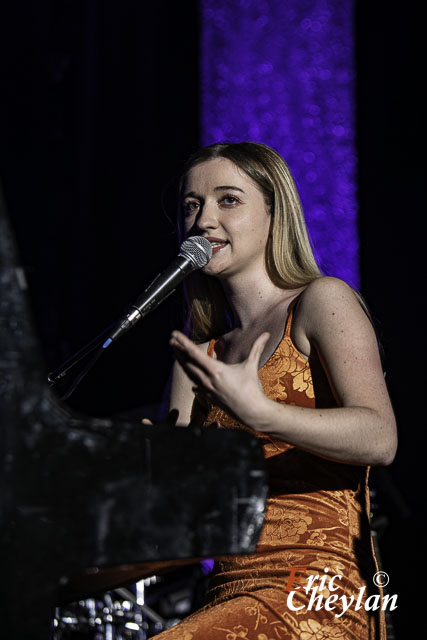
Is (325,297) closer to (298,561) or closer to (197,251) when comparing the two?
(197,251)

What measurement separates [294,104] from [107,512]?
3293 mm

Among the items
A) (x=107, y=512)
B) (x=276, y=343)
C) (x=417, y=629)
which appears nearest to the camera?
(x=107, y=512)

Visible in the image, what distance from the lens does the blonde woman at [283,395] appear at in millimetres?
1212

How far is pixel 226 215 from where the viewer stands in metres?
Answer: 1.80

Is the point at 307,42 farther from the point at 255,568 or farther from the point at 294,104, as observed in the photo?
the point at 255,568

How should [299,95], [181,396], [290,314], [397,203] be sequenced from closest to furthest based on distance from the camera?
1. [290,314]
2. [181,396]
3. [397,203]
4. [299,95]

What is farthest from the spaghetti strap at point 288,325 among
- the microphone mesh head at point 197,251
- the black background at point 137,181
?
the black background at point 137,181

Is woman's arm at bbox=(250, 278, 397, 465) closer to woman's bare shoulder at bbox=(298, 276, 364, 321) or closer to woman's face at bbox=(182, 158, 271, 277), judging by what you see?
woman's bare shoulder at bbox=(298, 276, 364, 321)

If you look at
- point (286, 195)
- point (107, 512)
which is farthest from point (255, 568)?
point (286, 195)

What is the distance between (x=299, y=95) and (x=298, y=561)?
2.93m

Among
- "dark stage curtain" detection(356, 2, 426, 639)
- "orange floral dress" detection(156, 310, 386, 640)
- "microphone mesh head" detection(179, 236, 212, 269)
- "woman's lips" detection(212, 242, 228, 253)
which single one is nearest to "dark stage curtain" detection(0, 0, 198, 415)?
"dark stage curtain" detection(356, 2, 426, 639)

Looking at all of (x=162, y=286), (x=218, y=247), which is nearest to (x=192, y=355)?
(x=162, y=286)

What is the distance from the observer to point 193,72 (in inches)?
156

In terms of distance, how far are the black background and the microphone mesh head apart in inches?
64.7
